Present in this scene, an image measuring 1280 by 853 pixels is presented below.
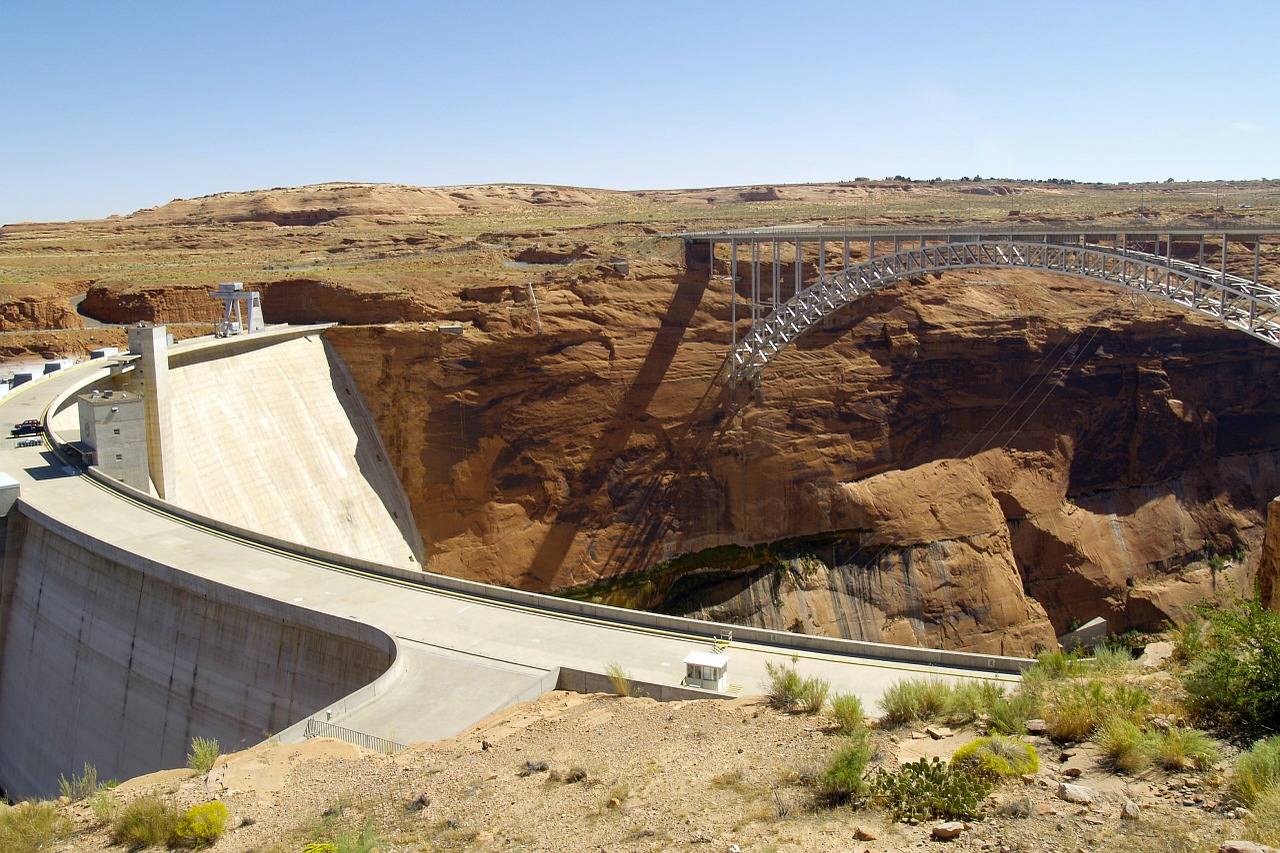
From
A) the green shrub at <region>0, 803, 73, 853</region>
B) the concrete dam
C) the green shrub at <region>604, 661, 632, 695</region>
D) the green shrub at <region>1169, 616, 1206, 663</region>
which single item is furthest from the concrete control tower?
the green shrub at <region>1169, 616, 1206, 663</region>

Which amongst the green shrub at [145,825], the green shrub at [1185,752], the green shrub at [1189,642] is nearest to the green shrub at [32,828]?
the green shrub at [145,825]

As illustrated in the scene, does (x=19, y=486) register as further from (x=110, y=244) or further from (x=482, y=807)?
(x=110, y=244)

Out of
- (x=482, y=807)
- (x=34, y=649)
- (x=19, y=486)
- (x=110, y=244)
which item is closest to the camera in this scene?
(x=482, y=807)

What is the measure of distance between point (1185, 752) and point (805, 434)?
32925 mm

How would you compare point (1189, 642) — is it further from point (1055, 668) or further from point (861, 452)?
point (861, 452)

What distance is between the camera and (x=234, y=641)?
2177 cm

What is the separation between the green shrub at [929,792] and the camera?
35.5 ft

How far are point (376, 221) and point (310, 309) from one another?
41.5m

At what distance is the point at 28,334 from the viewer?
44.8 meters

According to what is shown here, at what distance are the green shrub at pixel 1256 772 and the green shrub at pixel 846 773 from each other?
387cm

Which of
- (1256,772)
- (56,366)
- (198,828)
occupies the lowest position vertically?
(198,828)

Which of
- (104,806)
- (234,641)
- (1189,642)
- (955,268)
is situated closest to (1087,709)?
(1189,642)

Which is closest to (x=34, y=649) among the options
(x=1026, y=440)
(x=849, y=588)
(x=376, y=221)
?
(x=849, y=588)

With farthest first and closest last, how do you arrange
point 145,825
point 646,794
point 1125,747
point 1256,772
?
point 646,794
point 145,825
point 1125,747
point 1256,772
